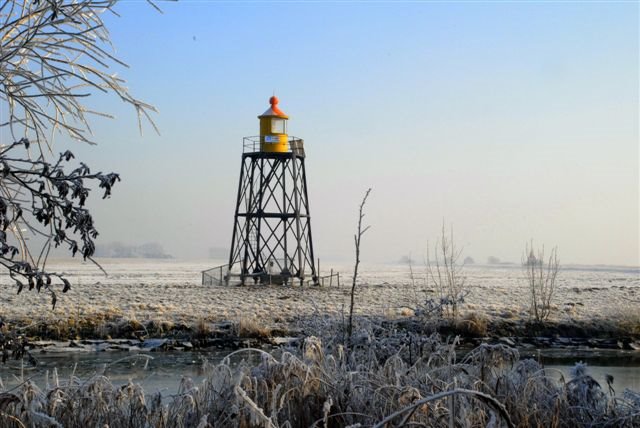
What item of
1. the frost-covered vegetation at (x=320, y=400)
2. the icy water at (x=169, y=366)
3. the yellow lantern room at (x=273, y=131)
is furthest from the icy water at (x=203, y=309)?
the yellow lantern room at (x=273, y=131)

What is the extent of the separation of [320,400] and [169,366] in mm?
8099

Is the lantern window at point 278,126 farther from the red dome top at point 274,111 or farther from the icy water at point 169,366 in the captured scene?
the icy water at point 169,366

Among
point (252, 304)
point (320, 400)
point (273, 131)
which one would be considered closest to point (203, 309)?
point (252, 304)

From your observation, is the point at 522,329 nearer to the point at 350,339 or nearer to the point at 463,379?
the point at 350,339

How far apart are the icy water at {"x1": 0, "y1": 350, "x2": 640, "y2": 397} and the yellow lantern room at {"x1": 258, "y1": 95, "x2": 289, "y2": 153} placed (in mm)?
16547

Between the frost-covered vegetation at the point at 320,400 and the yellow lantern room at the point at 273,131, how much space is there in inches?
969

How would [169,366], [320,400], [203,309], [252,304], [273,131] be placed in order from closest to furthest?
[320,400] < [169,366] < [203,309] < [252,304] < [273,131]

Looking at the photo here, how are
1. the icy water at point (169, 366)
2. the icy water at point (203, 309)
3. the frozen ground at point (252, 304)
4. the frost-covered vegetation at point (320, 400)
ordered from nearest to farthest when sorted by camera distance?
the frost-covered vegetation at point (320, 400) → the icy water at point (169, 366) → the icy water at point (203, 309) → the frozen ground at point (252, 304)

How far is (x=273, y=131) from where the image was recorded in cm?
3206

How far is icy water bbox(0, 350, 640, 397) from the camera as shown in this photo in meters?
12.3

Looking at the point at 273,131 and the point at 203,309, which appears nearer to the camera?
the point at 203,309

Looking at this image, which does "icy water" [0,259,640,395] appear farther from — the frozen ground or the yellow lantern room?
the yellow lantern room

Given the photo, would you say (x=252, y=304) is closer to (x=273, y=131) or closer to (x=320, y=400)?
(x=273, y=131)

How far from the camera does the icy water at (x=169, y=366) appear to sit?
40.3 feet
